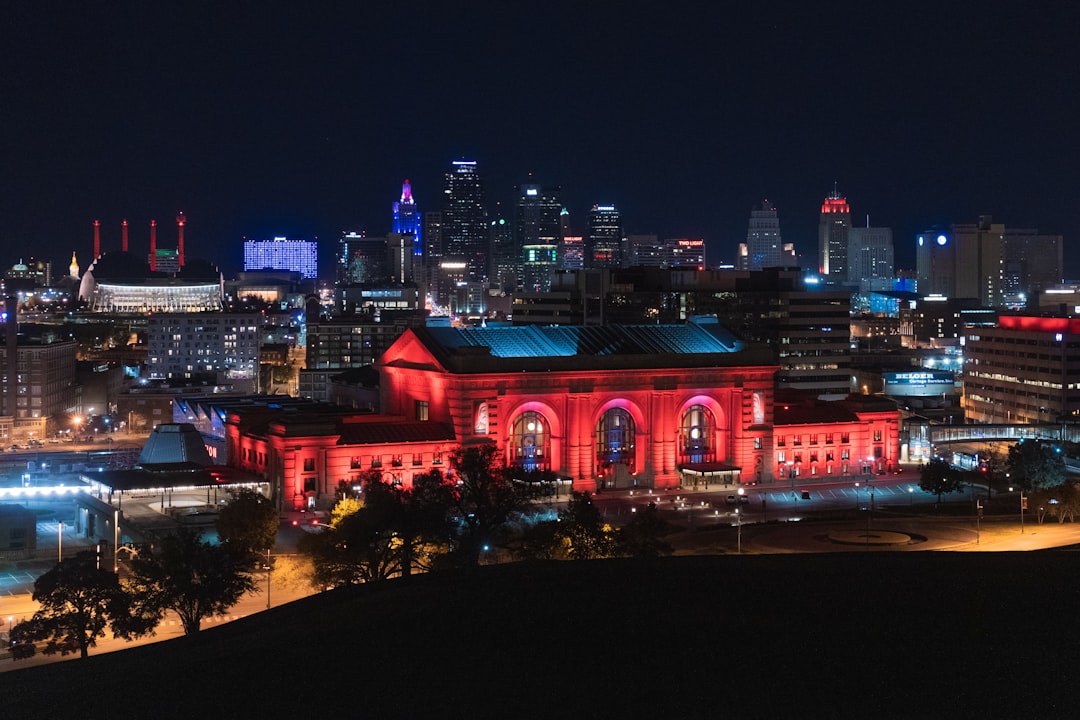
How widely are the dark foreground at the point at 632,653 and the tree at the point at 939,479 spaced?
44663mm

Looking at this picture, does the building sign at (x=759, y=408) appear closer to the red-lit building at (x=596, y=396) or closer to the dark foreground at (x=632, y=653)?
the red-lit building at (x=596, y=396)

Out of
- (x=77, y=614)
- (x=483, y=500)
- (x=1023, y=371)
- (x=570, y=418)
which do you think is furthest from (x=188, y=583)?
(x=1023, y=371)

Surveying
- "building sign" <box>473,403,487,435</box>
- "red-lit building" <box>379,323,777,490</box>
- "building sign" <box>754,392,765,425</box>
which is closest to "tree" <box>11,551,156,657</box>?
"red-lit building" <box>379,323,777,490</box>

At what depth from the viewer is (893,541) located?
8794 cm

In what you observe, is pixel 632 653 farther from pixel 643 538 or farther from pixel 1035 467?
pixel 1035 467

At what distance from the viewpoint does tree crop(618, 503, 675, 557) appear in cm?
7488

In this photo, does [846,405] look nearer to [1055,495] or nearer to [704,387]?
[704,387]

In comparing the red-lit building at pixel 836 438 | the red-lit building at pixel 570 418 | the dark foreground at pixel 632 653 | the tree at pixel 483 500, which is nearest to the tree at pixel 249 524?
the tree at pixel 483 500

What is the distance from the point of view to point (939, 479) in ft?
350

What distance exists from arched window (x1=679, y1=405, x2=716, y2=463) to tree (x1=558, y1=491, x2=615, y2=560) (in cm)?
4311

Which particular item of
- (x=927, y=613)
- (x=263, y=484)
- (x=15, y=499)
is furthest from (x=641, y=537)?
(x=15, y=499)

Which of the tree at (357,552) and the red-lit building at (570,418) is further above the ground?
the red-lit building at (570,418)

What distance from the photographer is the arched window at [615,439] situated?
385ft

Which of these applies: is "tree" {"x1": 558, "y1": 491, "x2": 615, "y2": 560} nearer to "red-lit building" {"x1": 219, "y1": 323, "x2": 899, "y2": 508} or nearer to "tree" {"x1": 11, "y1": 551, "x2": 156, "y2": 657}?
"tree" {"x1": 11, "y1": 551, "x2": 156, "y2": 657}
